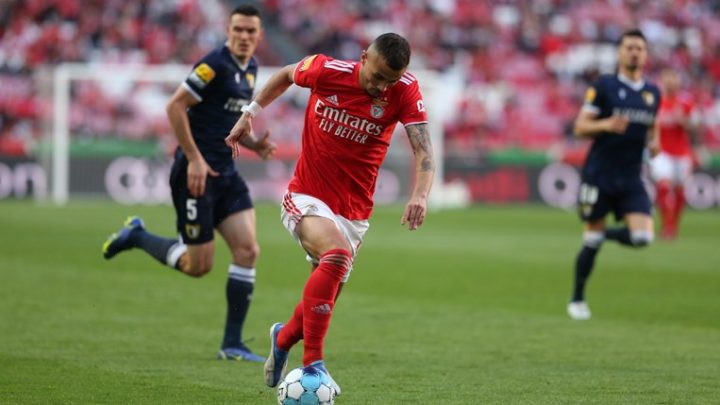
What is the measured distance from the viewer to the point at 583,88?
3453 centimetres

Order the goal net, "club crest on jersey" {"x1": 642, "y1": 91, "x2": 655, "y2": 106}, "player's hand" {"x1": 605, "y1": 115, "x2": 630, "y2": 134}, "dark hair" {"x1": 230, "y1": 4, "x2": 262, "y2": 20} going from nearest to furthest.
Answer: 1. "dark hair" {"x1": 230, "y1": 4, "x2": 262, "y2": 20}
2. "player's hand" {"x1": 605, "y1": 115, "x2": 630, "y2": 134}
3. "club crest on jersey" {"x1": 642, "y1": 91, "x2": 655, "y2": 106}
4. the goal net

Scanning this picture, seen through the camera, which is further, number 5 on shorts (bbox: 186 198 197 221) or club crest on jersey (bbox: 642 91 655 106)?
club crest on jersey (bbox: 642 91 655 106)

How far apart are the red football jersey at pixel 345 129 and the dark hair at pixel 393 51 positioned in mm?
327

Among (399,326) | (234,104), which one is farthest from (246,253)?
(399,326)

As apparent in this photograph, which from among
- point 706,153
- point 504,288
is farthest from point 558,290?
point 706,153

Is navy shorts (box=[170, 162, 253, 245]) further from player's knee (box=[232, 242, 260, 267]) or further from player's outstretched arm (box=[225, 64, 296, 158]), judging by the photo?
player's outstretched arm (box=[225, 64, 296, 158])

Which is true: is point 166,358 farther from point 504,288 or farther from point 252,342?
point 504,288

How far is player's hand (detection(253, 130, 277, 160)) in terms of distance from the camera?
866 cm

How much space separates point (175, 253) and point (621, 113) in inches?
179

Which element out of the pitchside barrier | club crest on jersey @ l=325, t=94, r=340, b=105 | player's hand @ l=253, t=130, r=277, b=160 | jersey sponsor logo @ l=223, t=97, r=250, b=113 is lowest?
the pitchside barrier

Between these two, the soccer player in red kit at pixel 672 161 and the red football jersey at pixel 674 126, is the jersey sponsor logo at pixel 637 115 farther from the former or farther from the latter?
the soccer player in red kit at pixel 672 161

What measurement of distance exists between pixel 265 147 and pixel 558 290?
5.39 metres

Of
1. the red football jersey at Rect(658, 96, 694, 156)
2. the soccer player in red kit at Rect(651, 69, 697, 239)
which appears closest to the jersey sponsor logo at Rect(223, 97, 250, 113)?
the red football jersey at Rect(658, 96, 694, 156)

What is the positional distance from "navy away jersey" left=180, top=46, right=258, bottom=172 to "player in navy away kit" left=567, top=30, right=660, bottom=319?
3.79m
